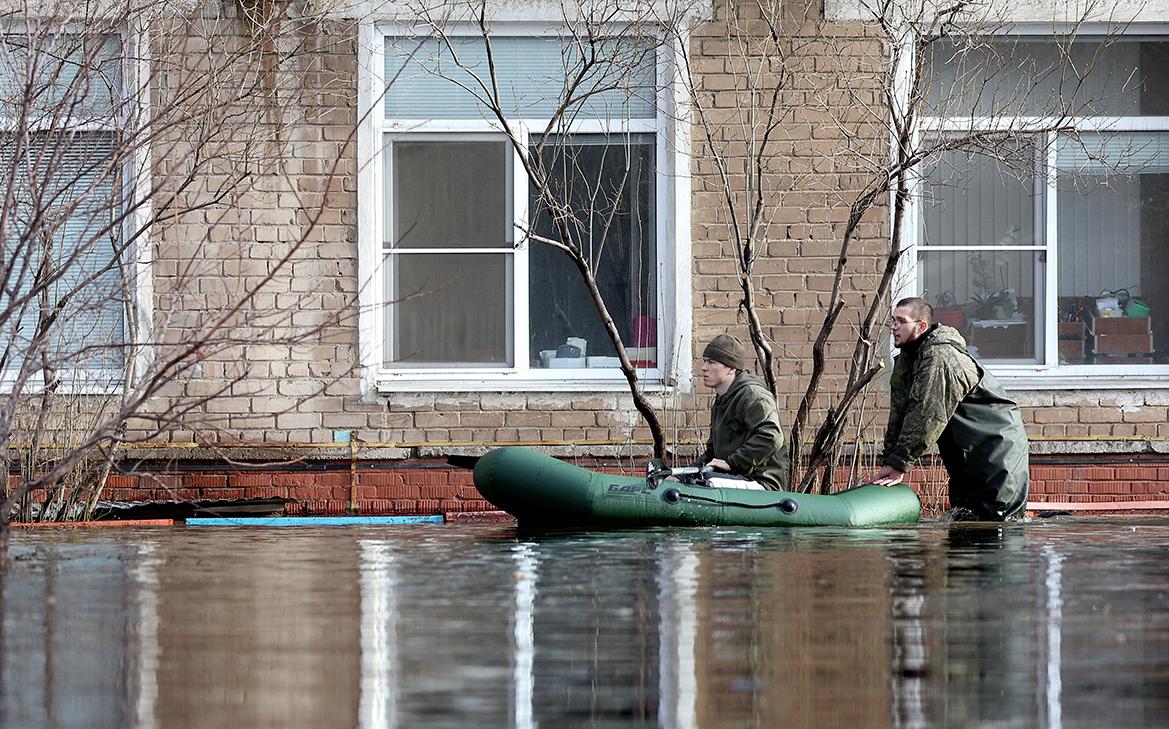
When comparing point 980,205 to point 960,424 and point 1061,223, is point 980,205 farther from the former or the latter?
point 960,424

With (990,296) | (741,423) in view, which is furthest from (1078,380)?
(741,423)

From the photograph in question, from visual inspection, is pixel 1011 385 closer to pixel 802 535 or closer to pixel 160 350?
pixel 802 535

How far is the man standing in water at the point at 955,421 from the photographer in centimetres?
1066

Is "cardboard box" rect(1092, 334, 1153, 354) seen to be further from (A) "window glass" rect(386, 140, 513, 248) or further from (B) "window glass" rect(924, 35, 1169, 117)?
(A) "window glass" rect(386, 140, 513, 248)

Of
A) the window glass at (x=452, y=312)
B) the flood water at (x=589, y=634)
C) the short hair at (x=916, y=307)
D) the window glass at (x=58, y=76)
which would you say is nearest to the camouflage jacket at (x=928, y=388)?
the short hair at (x=916, y=307)

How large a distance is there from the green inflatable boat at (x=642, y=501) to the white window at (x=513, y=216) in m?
1.74

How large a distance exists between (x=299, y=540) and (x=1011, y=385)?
5.03 meters

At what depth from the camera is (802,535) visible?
10477 millimetres

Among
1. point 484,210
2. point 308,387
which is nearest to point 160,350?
point 308,387

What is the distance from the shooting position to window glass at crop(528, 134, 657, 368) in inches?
506

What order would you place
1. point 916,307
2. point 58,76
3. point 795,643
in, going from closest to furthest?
point 795,643 < point 58,76 < point 916,307

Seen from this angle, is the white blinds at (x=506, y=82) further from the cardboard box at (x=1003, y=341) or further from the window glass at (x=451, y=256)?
the cardboard box at (x=1003, y=341)

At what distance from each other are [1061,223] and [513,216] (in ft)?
12.4

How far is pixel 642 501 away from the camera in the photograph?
35.6 feet
